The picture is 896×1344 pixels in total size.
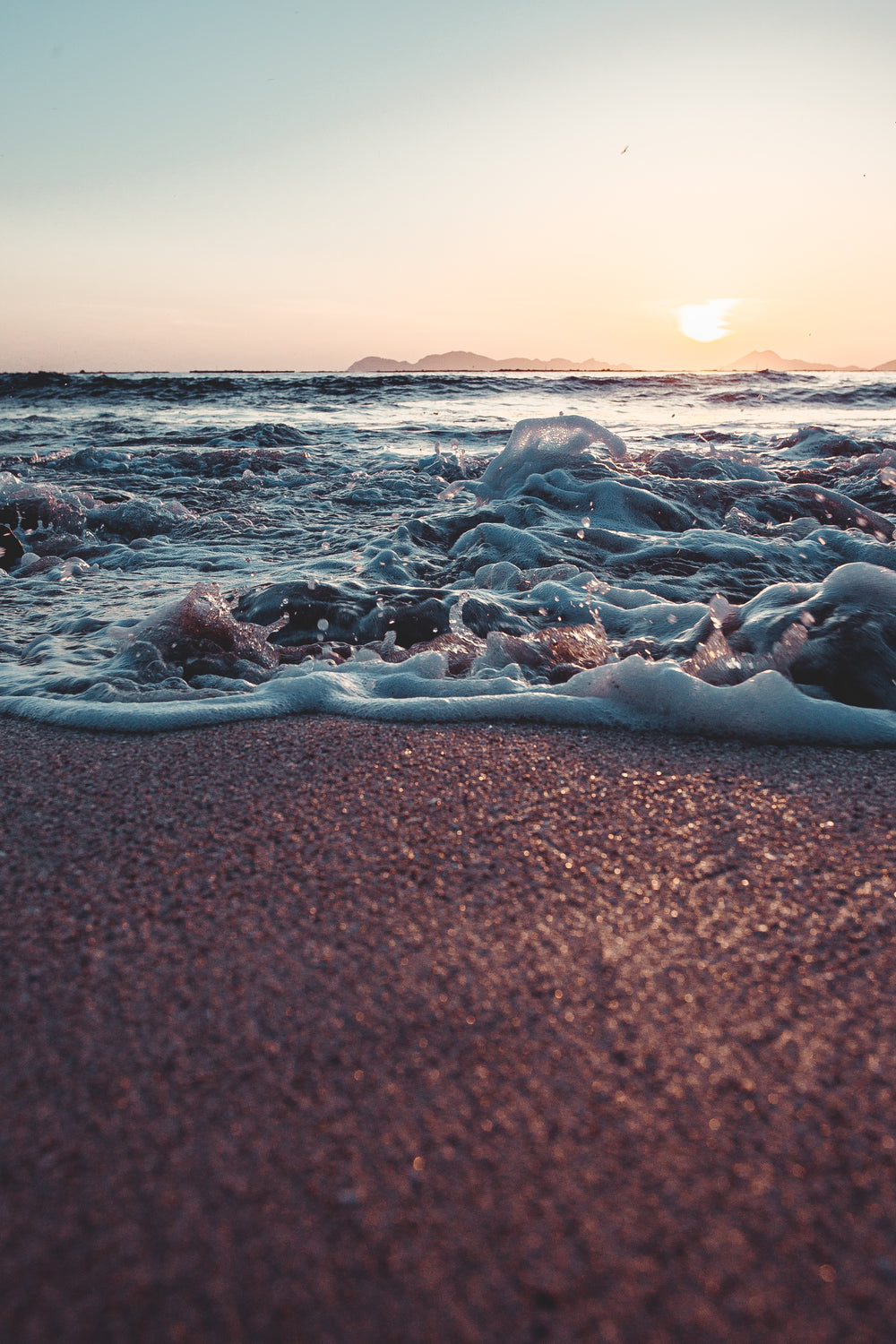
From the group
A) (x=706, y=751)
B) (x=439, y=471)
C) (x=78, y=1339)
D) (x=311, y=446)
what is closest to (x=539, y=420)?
(x=439, y=471)

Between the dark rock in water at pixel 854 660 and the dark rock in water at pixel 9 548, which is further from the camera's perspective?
the dark rock in water at pixel 9 548

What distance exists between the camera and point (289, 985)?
3.21ft

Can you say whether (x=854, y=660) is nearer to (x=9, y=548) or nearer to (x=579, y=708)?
(x=579, y=708)

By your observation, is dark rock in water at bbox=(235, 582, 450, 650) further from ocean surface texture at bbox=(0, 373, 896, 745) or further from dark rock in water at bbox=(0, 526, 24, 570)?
dark rock in water at bbox=(0, 526, 24, 570)

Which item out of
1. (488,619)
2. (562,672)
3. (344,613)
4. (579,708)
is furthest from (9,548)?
(579,708)

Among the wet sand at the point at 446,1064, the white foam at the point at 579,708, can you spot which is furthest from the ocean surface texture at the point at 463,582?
the wet sand at the point at 446,1064

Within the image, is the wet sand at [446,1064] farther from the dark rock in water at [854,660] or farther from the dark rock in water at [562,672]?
the dark rock in water at [562,672]

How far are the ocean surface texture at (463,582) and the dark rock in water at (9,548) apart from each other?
17 mm

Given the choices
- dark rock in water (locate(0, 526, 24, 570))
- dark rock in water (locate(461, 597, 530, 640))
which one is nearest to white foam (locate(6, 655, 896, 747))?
dark rock in water (locate(461, 597, 530, 640))

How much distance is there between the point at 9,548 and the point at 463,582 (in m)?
2.51

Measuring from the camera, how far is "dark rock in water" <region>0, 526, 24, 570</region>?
3.85 metres

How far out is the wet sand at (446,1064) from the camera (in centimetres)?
64

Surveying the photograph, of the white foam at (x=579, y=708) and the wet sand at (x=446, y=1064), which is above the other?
the white foam at (x=579, y=708)

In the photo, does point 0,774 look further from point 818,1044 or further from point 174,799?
point 818,1044
